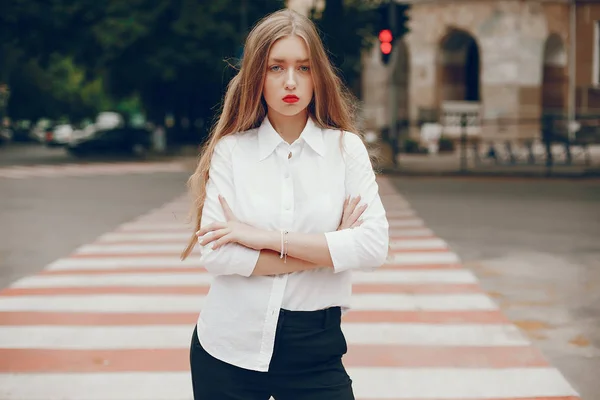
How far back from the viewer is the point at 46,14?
28812mm

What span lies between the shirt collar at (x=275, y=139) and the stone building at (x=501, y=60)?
2863cm

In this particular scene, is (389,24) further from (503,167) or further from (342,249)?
(342,249)

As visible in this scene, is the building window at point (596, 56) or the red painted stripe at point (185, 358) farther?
the building window at point (596, 56)

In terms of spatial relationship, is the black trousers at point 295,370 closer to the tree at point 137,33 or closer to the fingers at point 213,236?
the fingers at point 213,236

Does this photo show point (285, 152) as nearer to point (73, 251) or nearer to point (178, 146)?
point (73, 251)

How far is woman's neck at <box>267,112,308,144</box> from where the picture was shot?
8.96 feet

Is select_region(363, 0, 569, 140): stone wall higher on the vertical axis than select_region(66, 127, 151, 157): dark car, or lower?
higher

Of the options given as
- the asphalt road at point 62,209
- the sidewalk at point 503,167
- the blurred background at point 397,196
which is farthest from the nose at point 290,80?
the sidewalk at point 503,167

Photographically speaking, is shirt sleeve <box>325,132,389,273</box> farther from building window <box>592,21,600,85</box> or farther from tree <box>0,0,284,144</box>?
building window <box>592,21,600,85</box>

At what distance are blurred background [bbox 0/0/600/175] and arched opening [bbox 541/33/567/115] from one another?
44 mm

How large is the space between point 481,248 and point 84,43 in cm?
2247

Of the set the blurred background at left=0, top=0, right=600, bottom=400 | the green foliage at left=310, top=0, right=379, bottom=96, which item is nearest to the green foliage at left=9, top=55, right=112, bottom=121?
the blurred background at left=0, top=0, right=600, bottom=400

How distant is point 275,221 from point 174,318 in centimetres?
428

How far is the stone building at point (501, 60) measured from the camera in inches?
1280
